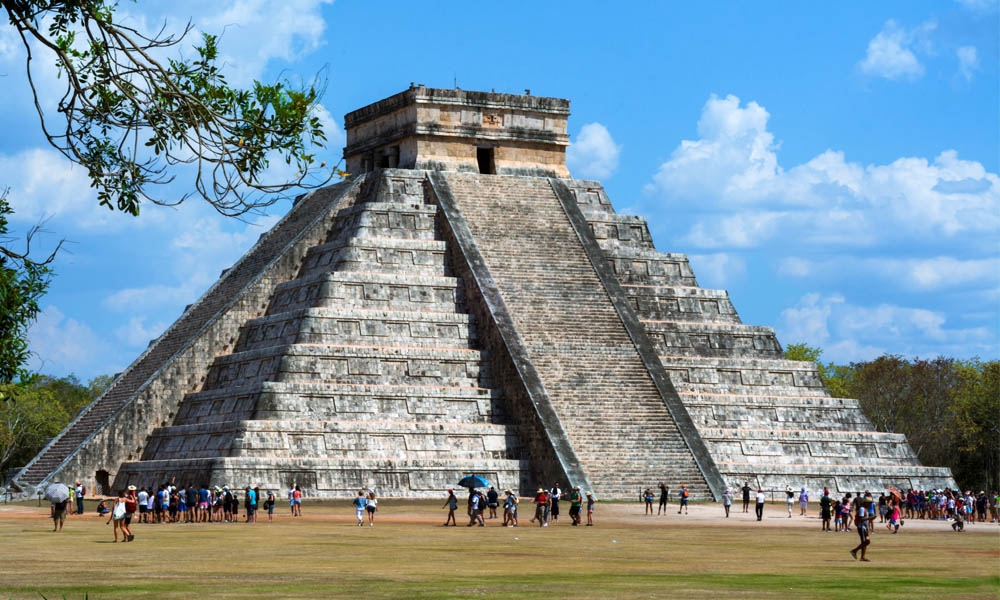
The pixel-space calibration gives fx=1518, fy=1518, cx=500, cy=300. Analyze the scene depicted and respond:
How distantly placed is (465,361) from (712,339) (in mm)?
7977

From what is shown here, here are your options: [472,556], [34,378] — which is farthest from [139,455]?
[34,378]

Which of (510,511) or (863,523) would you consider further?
(510,511)

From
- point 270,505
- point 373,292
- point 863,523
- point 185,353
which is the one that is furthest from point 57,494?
point 863,523

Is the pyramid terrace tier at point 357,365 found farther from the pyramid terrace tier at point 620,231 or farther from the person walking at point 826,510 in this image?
the person walking at point 826,510

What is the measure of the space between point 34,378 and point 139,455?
1052 inches

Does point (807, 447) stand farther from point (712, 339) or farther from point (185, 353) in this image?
point (185, 353)

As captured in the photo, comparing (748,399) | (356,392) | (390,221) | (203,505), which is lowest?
(203,505)

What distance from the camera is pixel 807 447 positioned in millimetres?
41344

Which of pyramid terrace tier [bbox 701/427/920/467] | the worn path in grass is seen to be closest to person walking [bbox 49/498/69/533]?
the worn path in grass

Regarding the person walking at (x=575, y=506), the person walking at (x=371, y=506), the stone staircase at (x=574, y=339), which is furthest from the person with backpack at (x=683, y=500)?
the person walking at (x=371, y=506)

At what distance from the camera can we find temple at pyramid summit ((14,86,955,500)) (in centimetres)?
3747

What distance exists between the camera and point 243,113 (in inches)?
533

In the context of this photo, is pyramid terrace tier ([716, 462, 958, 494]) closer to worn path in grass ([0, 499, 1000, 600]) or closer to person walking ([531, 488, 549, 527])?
worn path in grass ([0, 499, 1000, 600])

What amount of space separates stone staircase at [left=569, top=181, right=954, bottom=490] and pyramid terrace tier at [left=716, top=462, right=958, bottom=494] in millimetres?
27
